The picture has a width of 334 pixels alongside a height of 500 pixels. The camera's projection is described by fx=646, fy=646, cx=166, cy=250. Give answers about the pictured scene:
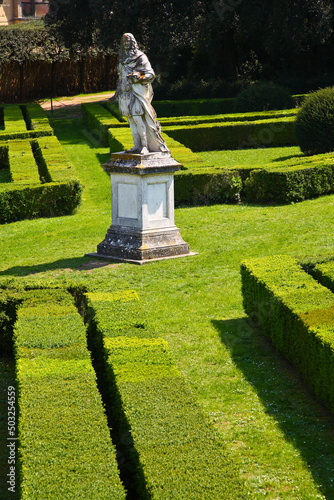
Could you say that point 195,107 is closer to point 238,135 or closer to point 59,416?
point 238,135

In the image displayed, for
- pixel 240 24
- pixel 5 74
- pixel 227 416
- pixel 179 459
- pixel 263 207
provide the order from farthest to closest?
pixel 5 74, pixel 240 24, pixel 263 207, pixel 227 416, pixel 179 459

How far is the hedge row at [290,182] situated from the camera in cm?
1449

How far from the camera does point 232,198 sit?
15141 millimetres

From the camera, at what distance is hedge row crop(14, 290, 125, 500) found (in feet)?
14.1

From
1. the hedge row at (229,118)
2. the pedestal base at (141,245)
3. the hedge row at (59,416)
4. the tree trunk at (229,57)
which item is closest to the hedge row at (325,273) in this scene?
the hedge row at (59,416)

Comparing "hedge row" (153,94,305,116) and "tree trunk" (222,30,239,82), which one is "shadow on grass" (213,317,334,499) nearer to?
"hedge row" (153,94,305,116)

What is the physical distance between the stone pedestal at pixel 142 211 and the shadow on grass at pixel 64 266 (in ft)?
0.92

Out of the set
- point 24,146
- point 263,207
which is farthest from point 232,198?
point 24,146

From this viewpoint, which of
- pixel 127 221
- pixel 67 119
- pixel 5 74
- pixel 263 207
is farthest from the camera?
pixel 5 74

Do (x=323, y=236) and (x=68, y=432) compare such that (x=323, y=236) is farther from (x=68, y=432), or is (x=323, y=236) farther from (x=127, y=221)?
(x=68, y=432)

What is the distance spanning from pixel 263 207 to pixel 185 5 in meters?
19.2

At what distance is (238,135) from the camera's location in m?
23.7

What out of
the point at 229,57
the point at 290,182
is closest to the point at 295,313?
the point at 290,182

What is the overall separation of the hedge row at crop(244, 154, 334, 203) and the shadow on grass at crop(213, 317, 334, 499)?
6608 mm
